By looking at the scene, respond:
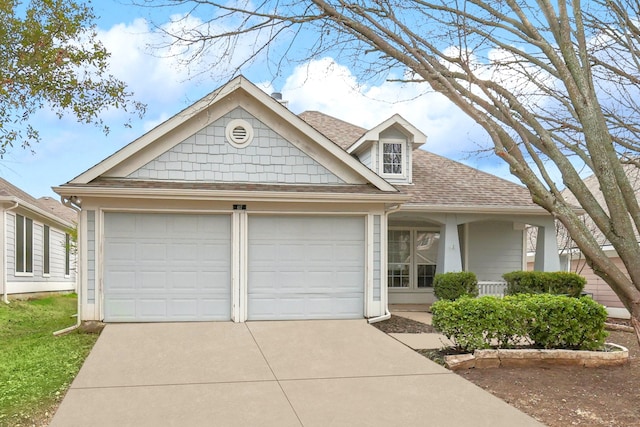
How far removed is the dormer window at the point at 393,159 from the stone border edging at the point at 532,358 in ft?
27.7

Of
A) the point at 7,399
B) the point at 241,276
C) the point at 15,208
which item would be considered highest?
the point at 15,208

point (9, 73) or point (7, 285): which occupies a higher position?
point (9, 73)

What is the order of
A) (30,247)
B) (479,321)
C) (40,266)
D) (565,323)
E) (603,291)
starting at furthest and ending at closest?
(40,266)
(30,247)
(603,291)
(565,323)
(479,321)

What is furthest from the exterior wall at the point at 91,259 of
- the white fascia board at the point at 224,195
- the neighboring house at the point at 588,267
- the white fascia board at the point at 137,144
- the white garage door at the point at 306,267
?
the neighboring house at the point at 588,267

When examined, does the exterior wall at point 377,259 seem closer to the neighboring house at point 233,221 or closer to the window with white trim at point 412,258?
the neighboring house at point 233,221

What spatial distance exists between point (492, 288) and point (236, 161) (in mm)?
8071

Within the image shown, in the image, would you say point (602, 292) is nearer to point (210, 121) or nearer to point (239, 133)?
point (239, 133)

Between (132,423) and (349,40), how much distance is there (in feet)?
18.1

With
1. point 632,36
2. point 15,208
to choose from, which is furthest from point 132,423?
point 15,208

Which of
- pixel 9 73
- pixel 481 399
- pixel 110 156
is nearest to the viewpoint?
pixel 481 399

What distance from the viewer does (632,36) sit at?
8742 millimetres

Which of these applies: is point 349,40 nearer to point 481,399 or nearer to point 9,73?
point 481,399

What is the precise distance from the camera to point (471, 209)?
15805 millimetres

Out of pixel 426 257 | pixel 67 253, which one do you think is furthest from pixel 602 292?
pixel 67 253
